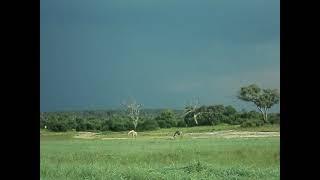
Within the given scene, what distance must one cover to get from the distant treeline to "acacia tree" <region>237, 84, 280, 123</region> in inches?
2.2

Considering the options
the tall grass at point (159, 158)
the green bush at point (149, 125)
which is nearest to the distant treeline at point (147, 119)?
the green bush at point (149, 125)

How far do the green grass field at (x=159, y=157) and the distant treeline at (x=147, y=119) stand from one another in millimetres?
53

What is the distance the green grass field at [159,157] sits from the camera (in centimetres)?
287

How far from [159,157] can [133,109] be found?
402 millimetres

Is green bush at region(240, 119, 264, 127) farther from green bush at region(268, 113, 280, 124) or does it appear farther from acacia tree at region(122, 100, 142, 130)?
acacia tree at region(122, 100, 142, 130)

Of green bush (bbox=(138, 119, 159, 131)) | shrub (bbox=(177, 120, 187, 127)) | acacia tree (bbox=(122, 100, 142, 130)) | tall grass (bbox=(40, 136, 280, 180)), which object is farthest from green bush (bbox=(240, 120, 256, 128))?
acacia tree (bbox=(122, 100, 142, 130))

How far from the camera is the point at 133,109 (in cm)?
292

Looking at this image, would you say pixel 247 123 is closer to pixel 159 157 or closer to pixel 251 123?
pixel 251 123

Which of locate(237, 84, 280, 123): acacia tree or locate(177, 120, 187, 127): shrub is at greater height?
locate(237, 84, 280, 123): acacia tree

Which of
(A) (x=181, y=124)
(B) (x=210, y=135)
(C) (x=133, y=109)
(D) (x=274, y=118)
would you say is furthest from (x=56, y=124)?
(D) (x=274, y=118)

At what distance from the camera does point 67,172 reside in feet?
9.58

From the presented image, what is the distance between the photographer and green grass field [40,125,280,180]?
287cm

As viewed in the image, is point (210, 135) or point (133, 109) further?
point (210, 135)
